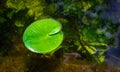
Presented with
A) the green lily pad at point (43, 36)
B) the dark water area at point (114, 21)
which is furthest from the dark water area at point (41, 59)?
the green lily pad at point (43, 36)

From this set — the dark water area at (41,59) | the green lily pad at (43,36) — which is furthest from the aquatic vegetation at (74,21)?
the green lily pad at (43,36)

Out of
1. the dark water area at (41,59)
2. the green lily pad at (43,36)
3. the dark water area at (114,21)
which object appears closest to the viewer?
the green lily pad at (43,36)

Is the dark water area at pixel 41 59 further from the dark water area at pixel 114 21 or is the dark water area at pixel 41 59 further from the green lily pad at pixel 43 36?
the green lily pad at pixel 43 36

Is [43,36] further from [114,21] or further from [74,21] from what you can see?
[114,21]

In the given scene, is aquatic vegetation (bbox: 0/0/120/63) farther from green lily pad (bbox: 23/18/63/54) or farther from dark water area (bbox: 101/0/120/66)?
green lily pad (bbox: 23/18/63/54)

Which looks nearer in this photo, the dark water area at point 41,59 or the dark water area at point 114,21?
the dark water area at point 41,59

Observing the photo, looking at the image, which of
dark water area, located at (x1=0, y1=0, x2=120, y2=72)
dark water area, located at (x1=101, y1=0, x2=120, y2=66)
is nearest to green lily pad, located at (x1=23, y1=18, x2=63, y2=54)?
dark water area, located at (x1=0, y1=0, x2=120, y2=72)

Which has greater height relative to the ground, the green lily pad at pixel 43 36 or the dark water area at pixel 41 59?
the green lily pad at pixel 43 36

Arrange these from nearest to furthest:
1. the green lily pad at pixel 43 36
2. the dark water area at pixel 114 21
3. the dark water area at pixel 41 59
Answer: the green lily pad at pixel 43 36 → the dark water area at pixel 41 59 → the dark water area at pixel 114 21

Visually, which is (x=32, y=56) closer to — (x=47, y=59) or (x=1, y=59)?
(x=47, y=59)

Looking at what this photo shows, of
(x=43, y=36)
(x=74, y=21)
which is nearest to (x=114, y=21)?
(x=74, y=21)
